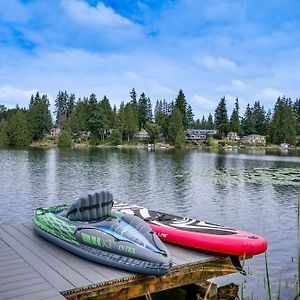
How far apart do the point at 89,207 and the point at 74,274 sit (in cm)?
208

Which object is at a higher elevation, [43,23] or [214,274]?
[43,23]

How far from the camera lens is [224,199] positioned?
78.0 ft

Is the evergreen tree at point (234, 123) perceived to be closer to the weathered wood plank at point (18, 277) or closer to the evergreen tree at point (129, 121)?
the evergreen tree at point (129, 121)

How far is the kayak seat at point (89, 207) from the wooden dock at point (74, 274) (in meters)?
0.86

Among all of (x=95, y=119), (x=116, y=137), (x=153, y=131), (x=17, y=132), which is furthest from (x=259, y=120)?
(x=17, y=132)

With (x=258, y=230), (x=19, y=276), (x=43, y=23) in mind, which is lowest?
(x=258, y=230)

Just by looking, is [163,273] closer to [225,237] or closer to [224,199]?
[225,237]

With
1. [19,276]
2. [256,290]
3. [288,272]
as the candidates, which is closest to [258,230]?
[288,272]

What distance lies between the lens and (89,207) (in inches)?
343

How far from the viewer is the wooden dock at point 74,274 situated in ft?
20.1

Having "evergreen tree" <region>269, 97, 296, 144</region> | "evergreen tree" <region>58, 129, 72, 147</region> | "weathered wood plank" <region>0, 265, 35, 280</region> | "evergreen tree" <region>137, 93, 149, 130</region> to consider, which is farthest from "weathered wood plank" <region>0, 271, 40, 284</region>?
"evergreen tree" <region>137, 93, 149, 130</region>

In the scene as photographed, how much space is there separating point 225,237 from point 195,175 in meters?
27.7

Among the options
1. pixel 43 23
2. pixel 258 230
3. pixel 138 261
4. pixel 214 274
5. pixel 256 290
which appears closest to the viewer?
pixel 138 261

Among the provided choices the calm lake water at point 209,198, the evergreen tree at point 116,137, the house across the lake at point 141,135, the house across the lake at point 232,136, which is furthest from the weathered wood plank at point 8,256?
the house across the lake at point 232,136
